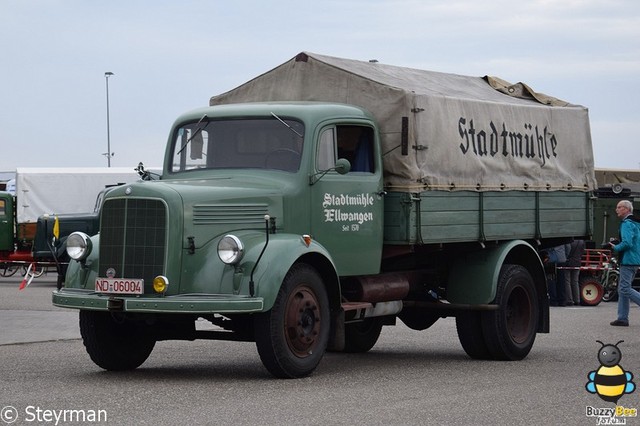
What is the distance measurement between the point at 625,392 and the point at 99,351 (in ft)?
15.3

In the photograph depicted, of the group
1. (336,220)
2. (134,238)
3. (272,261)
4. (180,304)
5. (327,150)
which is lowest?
(180,304)

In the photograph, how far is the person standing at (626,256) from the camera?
18.5 m


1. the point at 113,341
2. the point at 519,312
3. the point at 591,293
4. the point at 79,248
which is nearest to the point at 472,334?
the point at 519,312

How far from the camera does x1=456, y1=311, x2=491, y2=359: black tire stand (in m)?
13.9

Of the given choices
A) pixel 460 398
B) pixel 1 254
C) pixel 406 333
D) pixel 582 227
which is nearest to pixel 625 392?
pixel 460 398

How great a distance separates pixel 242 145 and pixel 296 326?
2116mm

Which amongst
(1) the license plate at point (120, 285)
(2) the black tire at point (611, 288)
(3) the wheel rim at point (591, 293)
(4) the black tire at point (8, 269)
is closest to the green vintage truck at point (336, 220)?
(1) the license plate at point (120, 285)

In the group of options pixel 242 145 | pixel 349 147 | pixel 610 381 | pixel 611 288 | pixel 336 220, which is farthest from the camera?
pixel 611 288

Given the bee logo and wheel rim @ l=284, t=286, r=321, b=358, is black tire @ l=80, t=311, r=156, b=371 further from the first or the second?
the bee logo

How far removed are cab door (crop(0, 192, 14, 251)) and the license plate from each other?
2247 centimetres

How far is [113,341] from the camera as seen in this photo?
1208 centimetres

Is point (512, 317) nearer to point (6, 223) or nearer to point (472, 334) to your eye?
point (472, 334)

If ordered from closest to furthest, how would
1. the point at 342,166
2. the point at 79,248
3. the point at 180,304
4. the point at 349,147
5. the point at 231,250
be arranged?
1. the point at 180,304
2. the point at 231,250
3. the point at 79,248
4. the point at 342,166
5. the point at 349,147

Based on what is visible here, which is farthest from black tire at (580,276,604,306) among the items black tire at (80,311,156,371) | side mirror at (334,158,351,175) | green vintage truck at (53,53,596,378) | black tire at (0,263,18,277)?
black tire at (0,263,18,277)
